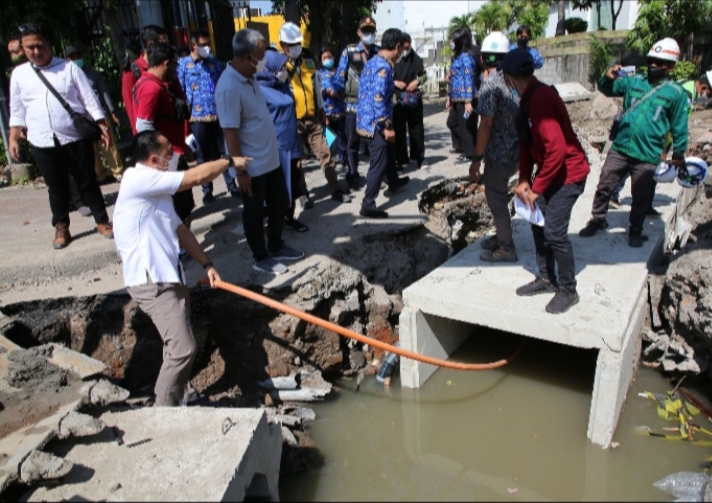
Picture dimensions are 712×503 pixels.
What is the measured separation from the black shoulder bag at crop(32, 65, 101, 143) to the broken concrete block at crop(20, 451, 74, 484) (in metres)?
3.15

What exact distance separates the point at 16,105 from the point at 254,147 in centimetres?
221

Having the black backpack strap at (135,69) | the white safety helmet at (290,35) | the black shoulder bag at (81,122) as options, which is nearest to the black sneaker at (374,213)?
the white safety helmet at (290,35)

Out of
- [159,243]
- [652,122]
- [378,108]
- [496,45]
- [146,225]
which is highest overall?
[496,45]

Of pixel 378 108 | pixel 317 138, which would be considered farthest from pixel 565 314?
pixel 317 138

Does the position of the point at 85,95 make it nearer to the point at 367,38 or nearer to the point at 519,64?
the point at 367,38

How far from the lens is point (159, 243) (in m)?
3.19

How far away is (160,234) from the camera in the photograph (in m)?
3.20

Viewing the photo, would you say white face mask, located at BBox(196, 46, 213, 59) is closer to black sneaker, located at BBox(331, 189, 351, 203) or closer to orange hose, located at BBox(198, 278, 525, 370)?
black sneaker, located at BBox(331, 189, 351, 203)

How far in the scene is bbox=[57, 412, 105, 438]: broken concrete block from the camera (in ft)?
9.20

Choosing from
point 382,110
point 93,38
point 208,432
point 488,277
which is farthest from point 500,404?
point 93,38

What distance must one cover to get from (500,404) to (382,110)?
2.96 metres

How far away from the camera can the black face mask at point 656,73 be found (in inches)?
168

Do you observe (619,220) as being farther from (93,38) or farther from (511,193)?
(93,38)

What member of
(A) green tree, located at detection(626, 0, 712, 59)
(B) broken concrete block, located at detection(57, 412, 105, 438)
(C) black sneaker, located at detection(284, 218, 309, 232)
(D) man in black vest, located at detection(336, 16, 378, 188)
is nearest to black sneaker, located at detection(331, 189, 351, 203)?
(D) man in black vest, located at detection(336, 16, 378, 188)
